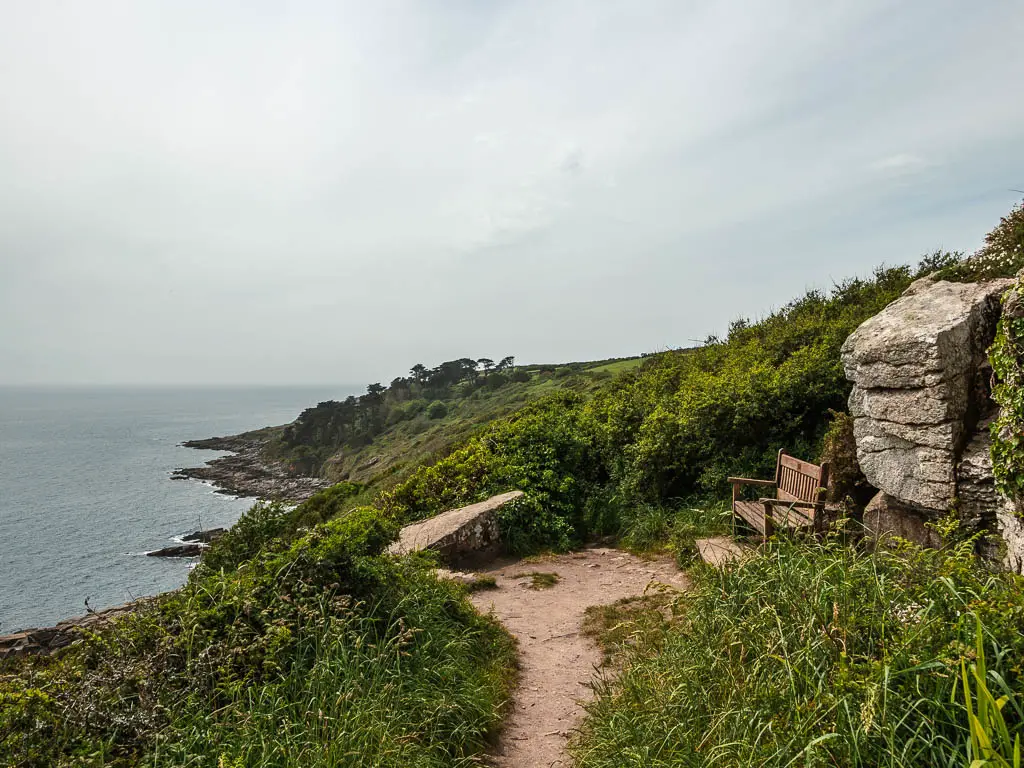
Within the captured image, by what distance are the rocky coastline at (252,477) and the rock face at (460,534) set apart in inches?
1442

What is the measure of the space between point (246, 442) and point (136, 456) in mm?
14448

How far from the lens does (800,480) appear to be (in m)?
7.77

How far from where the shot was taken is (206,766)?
3281 mm

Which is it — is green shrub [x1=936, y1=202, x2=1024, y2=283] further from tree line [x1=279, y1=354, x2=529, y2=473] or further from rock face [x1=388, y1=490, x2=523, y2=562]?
tree line [x1=279, y1=354, x2=529, y2=473]

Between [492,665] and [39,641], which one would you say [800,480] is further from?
[39,641]

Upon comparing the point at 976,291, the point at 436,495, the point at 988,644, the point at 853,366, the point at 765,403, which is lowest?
the point at 436,495

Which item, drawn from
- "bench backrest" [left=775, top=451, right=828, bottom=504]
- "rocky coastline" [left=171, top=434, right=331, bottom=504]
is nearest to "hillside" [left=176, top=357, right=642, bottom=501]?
Result: "rocky coastline" [left=171, top=434, right=331, bottom=504]

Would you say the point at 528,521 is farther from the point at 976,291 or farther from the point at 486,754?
the point at 976,291

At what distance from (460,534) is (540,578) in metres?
1.61

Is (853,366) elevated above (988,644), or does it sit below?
above

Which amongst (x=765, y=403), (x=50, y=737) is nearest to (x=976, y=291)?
(x=765, y=403)

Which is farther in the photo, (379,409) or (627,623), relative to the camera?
(379,409)

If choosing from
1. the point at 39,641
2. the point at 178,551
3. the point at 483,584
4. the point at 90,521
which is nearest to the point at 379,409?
the point at 90,521

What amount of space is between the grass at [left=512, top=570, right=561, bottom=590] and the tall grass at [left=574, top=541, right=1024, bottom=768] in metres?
3.55
